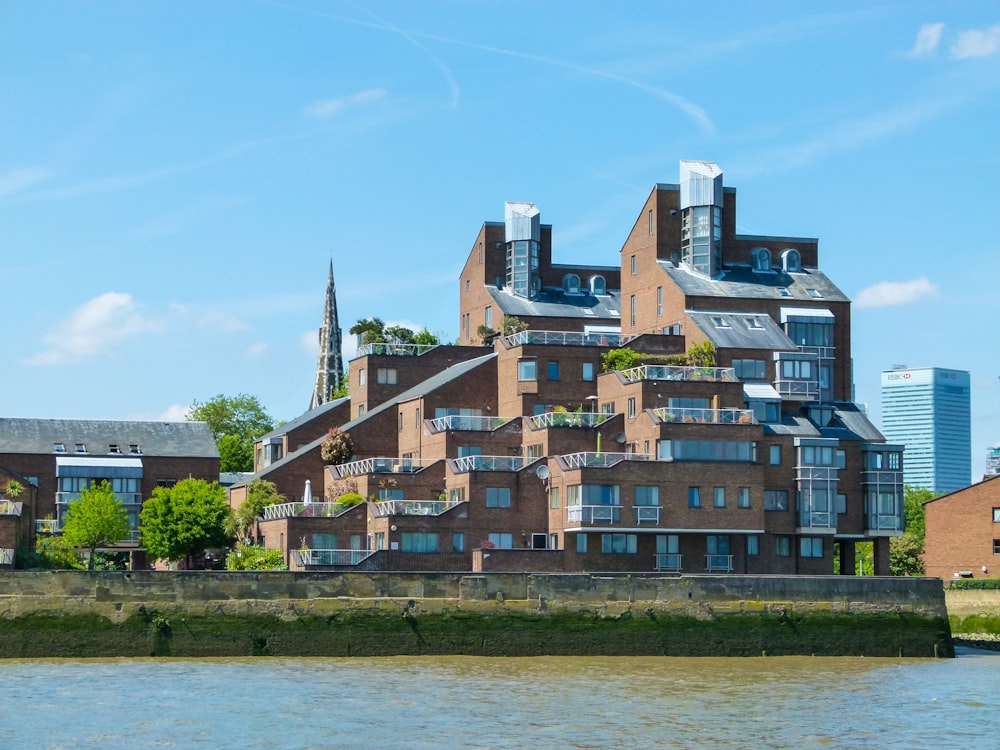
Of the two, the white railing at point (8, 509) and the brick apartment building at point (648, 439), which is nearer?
the white railing at point (8, 509)

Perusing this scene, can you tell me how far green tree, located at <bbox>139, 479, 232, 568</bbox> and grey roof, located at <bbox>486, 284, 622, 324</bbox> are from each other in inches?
884

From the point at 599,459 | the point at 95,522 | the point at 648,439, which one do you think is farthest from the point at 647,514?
the point at 95,522

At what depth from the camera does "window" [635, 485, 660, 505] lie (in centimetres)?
7138

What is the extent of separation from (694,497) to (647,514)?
2203mm

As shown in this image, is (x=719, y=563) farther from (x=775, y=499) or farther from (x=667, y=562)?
(x=775, y=499)

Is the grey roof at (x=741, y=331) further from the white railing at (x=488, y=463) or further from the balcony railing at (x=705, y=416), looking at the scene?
the white railing at (x=488, y=463)

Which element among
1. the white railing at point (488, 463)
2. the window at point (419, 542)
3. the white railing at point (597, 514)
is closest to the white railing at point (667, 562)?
the white railing at point (597, 514)

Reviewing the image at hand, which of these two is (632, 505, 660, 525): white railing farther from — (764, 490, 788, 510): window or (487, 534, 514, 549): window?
(764, 490, 788, 510): window

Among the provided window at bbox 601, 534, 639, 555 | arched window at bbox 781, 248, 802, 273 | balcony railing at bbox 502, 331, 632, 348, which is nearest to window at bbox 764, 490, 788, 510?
window at bbox 601, 534, 639, 555

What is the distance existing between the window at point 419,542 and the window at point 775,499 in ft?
47.9

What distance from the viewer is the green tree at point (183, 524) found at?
8112cm

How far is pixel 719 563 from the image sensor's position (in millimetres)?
73438

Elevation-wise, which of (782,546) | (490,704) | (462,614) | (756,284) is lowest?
(490,704)

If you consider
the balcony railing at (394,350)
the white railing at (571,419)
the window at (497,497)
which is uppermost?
the balcony railing at (394,350)
